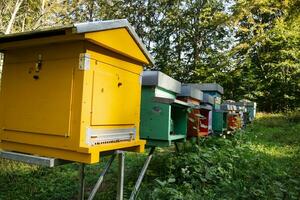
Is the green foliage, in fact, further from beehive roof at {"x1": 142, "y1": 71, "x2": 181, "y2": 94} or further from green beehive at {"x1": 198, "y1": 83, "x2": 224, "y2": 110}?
beehive roof at {"x1": 142, "y1": 71, "x2": 181, "y2": 94}

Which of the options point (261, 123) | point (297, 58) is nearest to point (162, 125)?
point (261, 123)

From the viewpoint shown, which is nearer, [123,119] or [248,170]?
[123,119]

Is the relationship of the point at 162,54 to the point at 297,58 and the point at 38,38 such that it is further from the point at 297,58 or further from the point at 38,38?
the point at 38,38

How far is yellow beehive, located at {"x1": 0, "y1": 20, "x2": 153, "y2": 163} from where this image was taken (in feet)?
10.5

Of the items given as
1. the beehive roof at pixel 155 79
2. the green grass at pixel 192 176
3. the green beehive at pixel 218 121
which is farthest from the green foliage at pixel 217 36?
the beehive roof at pixel 155 79

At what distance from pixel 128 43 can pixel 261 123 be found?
Answer: 12.4 m

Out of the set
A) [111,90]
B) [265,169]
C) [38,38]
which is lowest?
[265,169]

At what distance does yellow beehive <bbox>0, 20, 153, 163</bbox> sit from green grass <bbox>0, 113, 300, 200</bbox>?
1275 millimetres

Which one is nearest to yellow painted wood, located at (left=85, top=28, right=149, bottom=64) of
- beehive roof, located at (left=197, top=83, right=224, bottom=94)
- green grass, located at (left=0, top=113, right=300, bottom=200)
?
green grass, located at (left=0, top=113, right=300, bottom=200)

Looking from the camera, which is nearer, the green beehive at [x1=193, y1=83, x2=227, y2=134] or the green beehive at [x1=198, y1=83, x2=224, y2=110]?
the green beehive at [x1=193, y1=83, x2=227, y2=134]

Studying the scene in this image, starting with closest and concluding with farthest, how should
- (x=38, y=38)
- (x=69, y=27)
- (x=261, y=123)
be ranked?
(x=69, y=27) → (x=38, y=38) → (x=261, y=123)

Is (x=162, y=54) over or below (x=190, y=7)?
below

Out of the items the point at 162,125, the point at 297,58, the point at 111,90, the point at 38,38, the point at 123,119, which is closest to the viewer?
the point at 38,38

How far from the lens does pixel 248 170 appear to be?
18.8 feet
